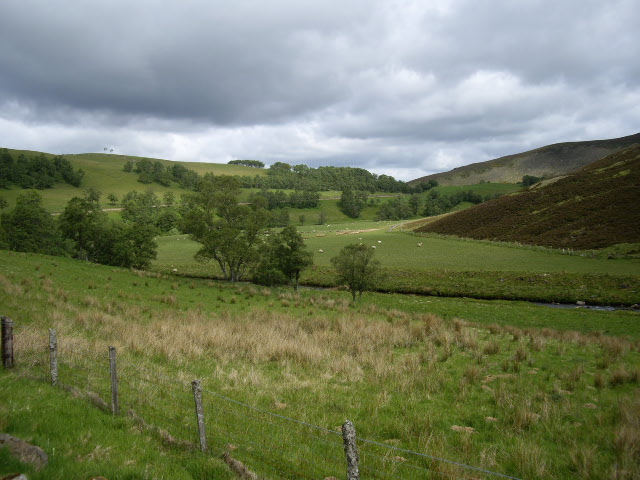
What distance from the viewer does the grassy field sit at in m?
36.3

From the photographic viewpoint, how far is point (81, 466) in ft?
16.0

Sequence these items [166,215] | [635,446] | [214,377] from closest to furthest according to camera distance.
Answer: [635,446]
[214,377]
[166,215]

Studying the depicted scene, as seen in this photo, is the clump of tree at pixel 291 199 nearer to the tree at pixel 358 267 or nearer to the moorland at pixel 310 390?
the tree at pixel 358 267

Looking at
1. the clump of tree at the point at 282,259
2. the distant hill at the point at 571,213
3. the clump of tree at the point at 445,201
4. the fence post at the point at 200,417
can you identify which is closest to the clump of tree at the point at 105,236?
the clump of tree at the point at 282,259

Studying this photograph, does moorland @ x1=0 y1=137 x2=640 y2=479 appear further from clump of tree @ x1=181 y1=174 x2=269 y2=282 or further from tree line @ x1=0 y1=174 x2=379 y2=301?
clump of tree @ x1=181 y1=174 x2=269 y2=282

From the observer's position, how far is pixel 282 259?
1580 inches

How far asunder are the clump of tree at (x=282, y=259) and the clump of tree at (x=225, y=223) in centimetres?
150

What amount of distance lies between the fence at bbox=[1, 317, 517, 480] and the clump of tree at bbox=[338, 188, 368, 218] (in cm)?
16380

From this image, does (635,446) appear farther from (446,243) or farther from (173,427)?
(446,243)

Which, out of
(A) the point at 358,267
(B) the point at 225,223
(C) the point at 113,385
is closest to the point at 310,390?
(C) the point at 113,385

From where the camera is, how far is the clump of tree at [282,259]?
3941 cm

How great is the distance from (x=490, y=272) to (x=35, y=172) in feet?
588

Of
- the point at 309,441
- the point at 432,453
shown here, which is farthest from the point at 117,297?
the point at 432,453

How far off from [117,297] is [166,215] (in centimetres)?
10004
